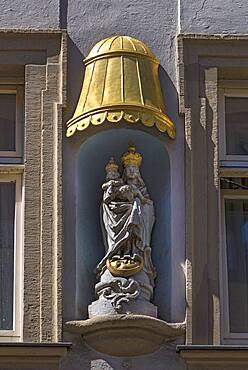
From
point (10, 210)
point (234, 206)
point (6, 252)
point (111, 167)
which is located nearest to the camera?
point (111, 167)

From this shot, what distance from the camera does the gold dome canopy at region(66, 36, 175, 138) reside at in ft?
48.0

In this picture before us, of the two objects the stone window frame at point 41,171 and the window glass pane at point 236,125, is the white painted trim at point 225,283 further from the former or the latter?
the stone window frame at point 41,171

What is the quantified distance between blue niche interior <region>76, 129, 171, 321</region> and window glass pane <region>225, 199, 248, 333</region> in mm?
520

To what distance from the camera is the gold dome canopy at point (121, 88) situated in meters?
14.6

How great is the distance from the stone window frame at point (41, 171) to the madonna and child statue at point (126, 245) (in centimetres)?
31

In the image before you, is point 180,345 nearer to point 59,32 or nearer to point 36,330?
point 36,330

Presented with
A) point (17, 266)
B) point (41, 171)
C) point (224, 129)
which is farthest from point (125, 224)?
point (224, 129)

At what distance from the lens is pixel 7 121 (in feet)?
49.4

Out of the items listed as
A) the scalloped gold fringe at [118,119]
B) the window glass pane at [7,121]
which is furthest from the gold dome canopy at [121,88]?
the window glass pane at [7,121]

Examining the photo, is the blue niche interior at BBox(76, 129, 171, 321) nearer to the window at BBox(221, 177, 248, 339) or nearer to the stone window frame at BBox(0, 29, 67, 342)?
the stone window frame at BBox(0, 29, 67, 342)

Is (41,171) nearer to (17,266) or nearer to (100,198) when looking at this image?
(100,198)

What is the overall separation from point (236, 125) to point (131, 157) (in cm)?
94

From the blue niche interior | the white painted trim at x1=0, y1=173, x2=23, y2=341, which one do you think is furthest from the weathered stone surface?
the white painted trim at x1=0, y1=173, x2=23, y2=341

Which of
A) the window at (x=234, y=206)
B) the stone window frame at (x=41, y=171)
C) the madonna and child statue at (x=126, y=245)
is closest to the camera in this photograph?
the madonna and child statue at (x=126, y=245)
